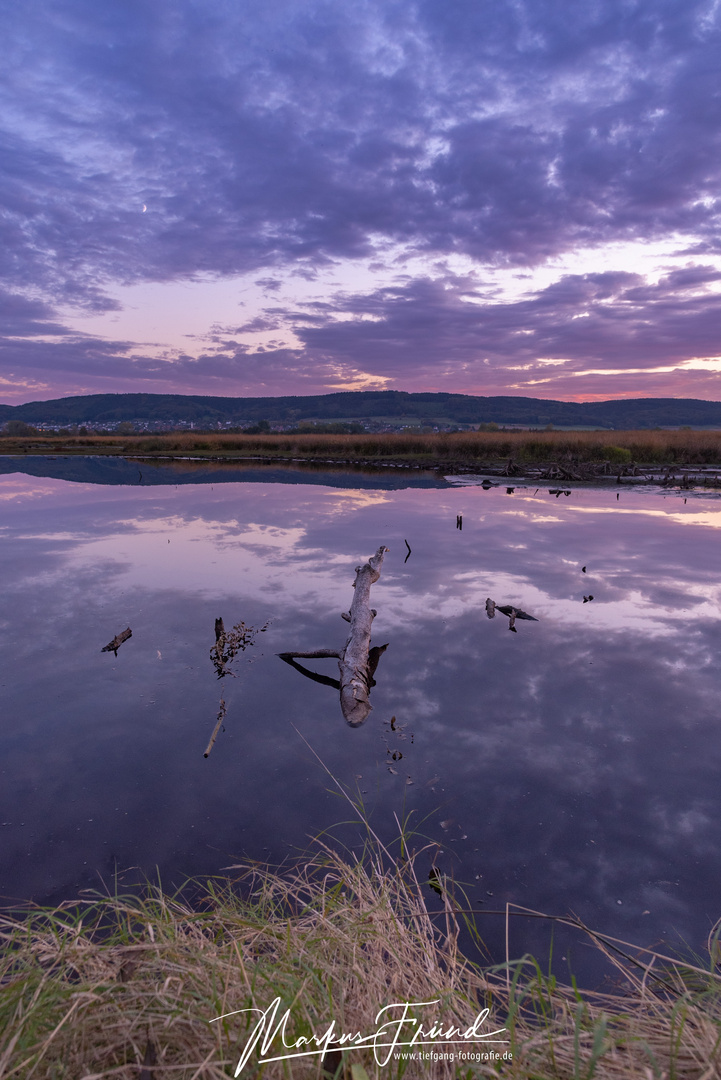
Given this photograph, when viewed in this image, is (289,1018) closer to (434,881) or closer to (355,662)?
(434,881)

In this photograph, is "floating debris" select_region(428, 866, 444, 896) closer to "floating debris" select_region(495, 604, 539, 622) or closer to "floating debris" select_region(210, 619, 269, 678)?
"floating debris" select_region(210, 619, 269, 678)

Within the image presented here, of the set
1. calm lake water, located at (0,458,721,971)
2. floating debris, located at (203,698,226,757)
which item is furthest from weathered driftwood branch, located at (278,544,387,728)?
floating debris, located at (203,698,226,757)

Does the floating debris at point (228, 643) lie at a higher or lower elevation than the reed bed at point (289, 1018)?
lower

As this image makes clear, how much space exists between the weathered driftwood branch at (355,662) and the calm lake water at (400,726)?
0.19m

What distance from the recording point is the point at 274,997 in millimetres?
2189

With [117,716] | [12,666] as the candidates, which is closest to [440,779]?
[117,716]

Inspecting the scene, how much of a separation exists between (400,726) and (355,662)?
136 cm

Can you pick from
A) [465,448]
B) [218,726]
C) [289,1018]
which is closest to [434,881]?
[289,1018]

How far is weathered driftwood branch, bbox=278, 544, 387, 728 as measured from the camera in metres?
6.67

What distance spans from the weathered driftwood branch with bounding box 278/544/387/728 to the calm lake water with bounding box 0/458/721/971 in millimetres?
187

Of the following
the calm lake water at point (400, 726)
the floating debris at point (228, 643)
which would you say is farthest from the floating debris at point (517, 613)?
the floating debris at point (228, 643)

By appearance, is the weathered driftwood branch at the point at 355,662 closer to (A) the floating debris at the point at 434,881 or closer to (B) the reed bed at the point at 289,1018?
(A) the floating debris at the point at 434,881

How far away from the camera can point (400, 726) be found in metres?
6.32

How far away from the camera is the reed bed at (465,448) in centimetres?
4162
